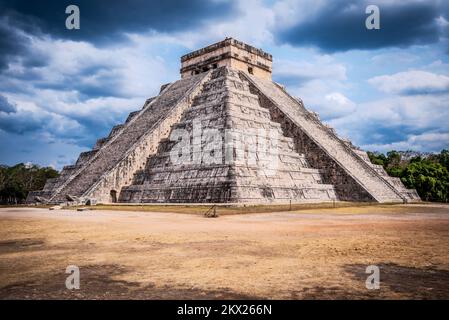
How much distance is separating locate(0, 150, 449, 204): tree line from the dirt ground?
25154mm

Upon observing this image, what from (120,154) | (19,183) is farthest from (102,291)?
(19,183)

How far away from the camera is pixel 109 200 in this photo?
21688 mm

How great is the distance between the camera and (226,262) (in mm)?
5133

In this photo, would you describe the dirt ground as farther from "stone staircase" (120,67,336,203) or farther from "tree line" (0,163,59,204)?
"tree line" (0,163,59,204)

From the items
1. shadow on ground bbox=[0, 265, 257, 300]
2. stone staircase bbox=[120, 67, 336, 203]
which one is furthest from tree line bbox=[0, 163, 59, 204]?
shadow on ground bbox=[0, 265, 257, 300]

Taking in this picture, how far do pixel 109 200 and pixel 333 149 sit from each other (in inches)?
560

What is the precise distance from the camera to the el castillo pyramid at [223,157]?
61.7 feet

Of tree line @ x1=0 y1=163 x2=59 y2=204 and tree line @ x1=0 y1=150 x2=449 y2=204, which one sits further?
tree line @ x1=0 y1=163 x2=59 y2=204

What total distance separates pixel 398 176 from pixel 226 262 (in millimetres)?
31048

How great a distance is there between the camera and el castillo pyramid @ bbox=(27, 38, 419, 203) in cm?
1881

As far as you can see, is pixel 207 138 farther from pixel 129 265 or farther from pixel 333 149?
pixel 129 265

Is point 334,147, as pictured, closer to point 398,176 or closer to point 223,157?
point 223,157

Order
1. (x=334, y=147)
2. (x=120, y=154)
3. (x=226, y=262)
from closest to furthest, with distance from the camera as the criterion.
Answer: (x=226, y=262), (x=120, y=154), (x=334, y=147)
